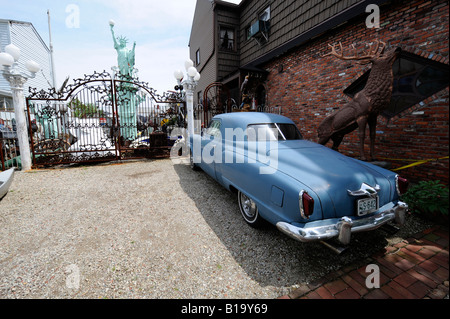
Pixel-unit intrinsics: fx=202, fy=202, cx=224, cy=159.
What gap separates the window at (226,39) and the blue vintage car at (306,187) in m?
10.5

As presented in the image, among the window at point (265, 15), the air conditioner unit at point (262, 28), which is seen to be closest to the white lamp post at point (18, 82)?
the air conditioner unit at point (262, 28)

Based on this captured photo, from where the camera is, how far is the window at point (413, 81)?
380 centimetres

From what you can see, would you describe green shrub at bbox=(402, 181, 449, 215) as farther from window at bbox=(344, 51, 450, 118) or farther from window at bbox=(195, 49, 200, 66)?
window at bbox=(195, 49, 200, 66)

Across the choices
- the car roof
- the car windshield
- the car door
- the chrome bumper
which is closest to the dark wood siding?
the car roof

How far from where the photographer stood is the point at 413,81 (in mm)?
4137

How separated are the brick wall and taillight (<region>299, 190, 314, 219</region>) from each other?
1.64 meters

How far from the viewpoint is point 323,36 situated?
6.00 metres

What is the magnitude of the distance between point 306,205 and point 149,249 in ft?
6.60

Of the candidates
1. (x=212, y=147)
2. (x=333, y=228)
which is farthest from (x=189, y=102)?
(x=333, y=228)

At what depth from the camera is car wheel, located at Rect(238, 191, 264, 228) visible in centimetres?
Answer: 293

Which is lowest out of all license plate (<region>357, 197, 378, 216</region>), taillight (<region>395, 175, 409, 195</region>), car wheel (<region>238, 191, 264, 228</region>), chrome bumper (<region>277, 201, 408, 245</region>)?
car wheel (<region>238, 191, 264, 228</region>)

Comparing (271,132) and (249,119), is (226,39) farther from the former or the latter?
(271,132)
